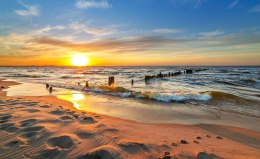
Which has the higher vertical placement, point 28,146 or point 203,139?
point 28,146

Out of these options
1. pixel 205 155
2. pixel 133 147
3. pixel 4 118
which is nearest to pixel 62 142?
pixel 133 147

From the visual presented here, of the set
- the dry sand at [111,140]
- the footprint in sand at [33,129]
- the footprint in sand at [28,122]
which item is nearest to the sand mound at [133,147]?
the dry sand at [111,140]

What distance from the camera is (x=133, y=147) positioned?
394 centimetres

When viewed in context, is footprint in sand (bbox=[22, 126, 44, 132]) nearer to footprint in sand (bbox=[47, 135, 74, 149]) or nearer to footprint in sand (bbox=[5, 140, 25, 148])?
footprint in sand (bbox=[5, 140, 25, 148])

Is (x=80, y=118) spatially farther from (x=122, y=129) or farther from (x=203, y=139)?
(x=203, y=139)

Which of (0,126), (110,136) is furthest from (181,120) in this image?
(0,126)

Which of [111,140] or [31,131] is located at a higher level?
[31,131]

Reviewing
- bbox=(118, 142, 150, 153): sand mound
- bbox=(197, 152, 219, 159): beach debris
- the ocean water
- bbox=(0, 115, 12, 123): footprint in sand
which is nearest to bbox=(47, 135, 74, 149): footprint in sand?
bbox=(118, 142, 150, 153): sand mound

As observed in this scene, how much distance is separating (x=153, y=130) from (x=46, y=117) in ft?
12.8

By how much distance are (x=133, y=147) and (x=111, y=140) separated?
69 cm

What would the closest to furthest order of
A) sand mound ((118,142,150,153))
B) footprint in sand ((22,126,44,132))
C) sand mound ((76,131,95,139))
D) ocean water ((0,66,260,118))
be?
1. sand mound ((118,142,150,153))
2. sand mound ((76,131,95,139))
3. footprint in sand ((22,126,44,132))
4. ocean water ((0,66,260,118))

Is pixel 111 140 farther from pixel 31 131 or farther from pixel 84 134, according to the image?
pixel 31 131

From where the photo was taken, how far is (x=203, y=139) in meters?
4.90

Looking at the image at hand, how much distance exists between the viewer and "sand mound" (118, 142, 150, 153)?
3.82 metres
